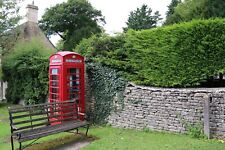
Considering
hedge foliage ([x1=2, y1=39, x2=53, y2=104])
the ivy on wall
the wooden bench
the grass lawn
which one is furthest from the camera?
hedge foliage ([x1=2, y1=39, x2=53, y2=104])

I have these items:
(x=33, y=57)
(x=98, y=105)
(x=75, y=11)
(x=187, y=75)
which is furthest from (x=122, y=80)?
(x=75, y=11)

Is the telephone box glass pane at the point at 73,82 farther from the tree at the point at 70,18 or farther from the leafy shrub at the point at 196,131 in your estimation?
the tree at the point at 70,18

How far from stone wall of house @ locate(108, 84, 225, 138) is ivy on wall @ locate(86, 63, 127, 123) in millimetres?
Answer: 276

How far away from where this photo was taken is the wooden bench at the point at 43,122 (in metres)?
6.41

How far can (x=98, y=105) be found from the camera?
10.1m

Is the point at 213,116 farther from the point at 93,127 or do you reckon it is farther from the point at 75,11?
the point at 75,11

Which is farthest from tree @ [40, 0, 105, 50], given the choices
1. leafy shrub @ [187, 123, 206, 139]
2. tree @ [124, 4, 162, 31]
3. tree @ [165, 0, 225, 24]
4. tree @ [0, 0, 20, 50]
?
leafy shrub @ [187, 123, 206, 139]

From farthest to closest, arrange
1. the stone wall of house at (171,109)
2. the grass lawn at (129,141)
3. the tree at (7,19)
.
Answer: the tree at (7,19) → the stone wall of house at (171,109) → the grass lawn at (129,141)

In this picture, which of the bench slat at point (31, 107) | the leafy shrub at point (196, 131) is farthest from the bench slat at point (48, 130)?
the leafy shrub at point (196, 131)

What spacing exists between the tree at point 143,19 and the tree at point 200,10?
14.3 meters

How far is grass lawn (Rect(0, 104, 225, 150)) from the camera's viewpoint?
21.7 feet

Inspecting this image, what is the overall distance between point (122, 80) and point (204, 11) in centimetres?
1758

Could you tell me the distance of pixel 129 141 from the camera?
7.35 m

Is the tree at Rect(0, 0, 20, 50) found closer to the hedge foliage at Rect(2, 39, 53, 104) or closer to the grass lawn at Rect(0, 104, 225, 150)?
the hedge foliage at Rect(2, 39, 53, 104)
